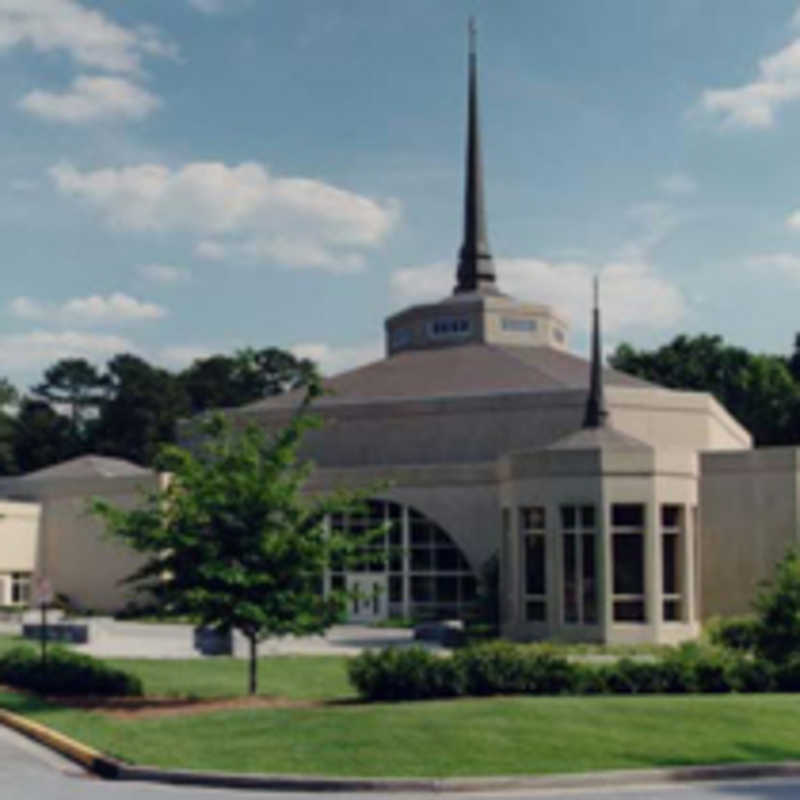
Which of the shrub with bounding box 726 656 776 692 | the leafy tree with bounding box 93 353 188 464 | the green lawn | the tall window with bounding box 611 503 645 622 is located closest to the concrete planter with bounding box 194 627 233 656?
the green lawn

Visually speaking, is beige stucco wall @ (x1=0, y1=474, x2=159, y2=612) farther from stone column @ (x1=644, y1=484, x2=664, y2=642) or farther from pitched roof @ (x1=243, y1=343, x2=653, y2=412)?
stone column @ (x1=644, y1=484, x2=664, y2=642)

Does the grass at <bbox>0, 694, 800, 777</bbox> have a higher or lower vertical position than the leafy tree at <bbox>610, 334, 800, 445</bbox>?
lower

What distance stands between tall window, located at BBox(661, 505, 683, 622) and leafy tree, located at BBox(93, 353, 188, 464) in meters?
68.4

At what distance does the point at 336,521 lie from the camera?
49.3 m

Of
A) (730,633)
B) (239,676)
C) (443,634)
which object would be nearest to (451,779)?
(239,676)

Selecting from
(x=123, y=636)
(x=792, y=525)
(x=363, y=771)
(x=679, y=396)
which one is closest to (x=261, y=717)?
(x=363, y=771)

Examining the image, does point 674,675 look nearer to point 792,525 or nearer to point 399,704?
point 399,704

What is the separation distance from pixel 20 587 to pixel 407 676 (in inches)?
1555

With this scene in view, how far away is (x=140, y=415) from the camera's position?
336ft

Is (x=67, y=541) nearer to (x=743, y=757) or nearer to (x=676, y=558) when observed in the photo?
(x=676, y=558)

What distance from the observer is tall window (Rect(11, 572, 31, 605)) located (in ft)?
186

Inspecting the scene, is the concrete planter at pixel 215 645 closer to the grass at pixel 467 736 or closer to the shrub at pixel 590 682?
the grass at pixel 467 736

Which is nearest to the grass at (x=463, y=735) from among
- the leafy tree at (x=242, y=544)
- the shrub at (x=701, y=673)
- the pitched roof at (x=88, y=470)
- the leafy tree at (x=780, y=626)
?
the shrub at (x=701, y=673)

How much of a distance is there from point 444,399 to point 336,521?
6.38 m
